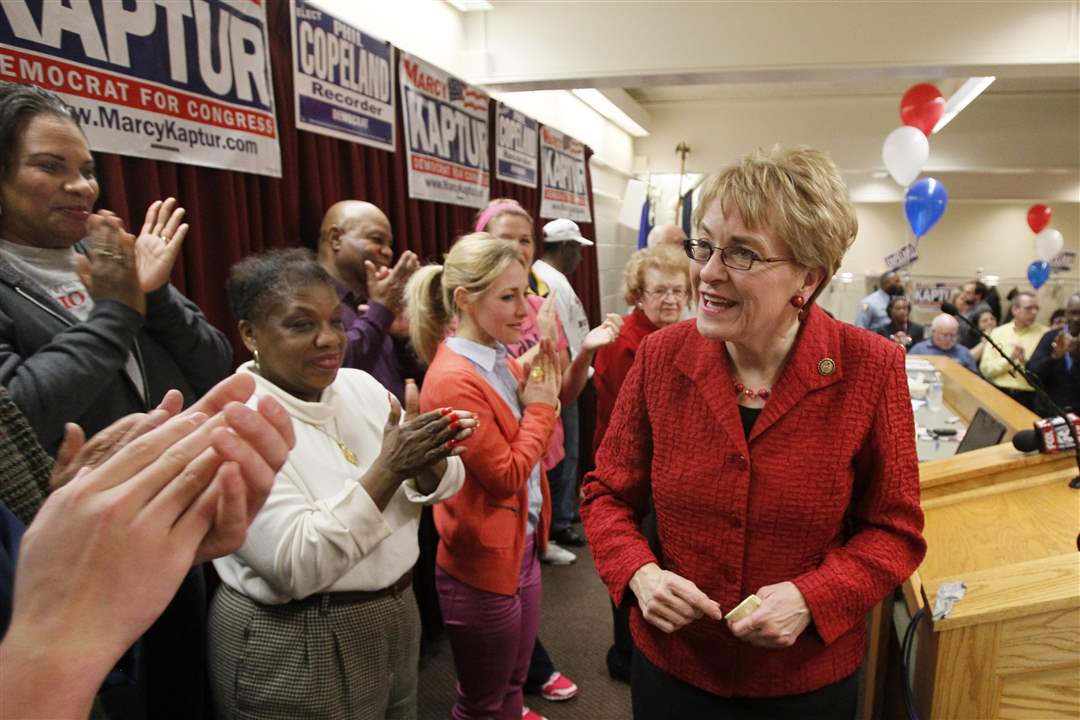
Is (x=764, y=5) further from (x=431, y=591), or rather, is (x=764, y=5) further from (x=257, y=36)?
(x=431, y=591)

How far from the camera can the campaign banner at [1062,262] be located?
9.38 meters

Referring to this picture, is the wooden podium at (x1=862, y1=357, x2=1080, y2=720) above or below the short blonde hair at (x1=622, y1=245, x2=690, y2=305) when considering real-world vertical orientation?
below

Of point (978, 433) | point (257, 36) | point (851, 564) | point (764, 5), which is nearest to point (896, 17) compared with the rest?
point (764, 5)

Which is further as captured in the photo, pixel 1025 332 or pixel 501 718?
pixel 1025 332

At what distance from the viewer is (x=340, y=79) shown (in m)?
2.39

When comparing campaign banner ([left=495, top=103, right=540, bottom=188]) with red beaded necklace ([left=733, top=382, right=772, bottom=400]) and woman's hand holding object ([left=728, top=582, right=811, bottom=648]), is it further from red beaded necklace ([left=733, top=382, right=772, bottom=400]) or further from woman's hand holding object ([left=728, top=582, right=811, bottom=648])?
woman's hand holding object ([left=728, top=582, right=811, bottom=648])

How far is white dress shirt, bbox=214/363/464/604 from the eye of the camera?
3.68ft

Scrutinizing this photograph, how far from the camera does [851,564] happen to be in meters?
1.02

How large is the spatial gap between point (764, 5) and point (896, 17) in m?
0.66

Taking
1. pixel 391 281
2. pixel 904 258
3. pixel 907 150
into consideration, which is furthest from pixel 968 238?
pixel 391 281

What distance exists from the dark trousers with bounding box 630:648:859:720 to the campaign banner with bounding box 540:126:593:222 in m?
3.56

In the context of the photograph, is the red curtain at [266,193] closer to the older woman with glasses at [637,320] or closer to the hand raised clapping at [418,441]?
the hand raised clapping at [418,441]

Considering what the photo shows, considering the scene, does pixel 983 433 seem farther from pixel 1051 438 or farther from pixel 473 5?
pixel 473 5

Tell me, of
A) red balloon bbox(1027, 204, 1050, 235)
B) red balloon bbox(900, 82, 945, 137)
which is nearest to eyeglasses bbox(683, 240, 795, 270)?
red balloon bbox(900, 82, 945, 137)
